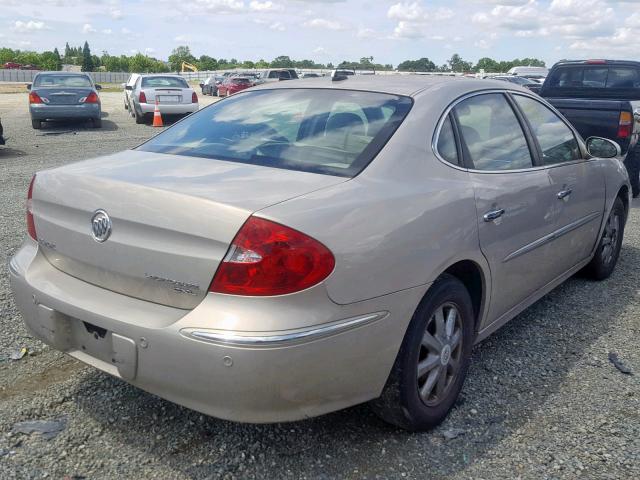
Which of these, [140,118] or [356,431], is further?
[140,118]

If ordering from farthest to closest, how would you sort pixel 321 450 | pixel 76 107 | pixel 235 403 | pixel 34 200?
1. pixel 76 107
2. pixel 34 200
3. pixel 321 450
4. pixel 235 403

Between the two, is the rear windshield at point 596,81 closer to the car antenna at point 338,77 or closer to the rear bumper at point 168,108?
the car antenna at point 338,77

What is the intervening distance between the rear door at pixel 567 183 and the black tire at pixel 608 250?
36cm

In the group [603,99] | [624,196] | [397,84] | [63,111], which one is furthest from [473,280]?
[63,111]

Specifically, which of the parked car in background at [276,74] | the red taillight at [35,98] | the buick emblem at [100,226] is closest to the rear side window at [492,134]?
the buick emblem at [100,226]

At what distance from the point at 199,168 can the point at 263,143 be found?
44 cm

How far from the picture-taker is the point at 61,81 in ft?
54.5

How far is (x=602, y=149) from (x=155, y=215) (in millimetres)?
3580

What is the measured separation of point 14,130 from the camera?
16.2 metres

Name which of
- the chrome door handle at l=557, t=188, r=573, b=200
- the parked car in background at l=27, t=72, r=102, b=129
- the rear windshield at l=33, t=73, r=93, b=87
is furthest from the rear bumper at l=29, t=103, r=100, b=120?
the chrome door handle at l=557, t=188, r=573, b=200

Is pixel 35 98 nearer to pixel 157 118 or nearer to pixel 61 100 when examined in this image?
pixel 61 100

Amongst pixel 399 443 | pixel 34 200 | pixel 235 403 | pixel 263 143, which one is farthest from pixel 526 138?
pixel 34 200

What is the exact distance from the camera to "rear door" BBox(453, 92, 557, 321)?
10.5 feet

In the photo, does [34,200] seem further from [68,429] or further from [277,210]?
[277,210]
